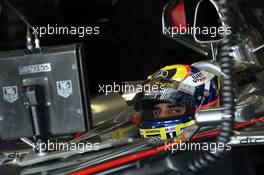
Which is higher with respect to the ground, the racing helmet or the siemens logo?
the siemens logo

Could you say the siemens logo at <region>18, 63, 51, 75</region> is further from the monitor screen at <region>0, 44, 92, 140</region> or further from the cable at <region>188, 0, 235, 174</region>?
the cable at <region>188, 0, 235, 174</region>

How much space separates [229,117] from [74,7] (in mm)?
1006

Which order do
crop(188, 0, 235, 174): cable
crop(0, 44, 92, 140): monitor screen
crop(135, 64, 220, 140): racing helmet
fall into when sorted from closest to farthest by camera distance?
crop(188, 0, 235, 174): cable < crop(0, 44, 92, 140): monitor screen < crop(135, 64, 220, 140): racing helmet

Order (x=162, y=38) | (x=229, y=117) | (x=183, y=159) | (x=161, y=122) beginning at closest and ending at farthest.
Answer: (x=229, y=117) → (x=183, y=159) → (x=161, y=122) → (x=162, y=38)

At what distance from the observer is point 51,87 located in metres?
0.75

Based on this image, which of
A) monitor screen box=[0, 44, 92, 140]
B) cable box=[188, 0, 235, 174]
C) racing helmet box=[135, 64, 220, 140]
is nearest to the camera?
cable box=[188, 0, 235, 174]

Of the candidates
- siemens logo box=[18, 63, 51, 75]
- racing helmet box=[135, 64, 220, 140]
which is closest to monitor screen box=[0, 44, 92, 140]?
siemens logo box=[18, 63, 51, 75]

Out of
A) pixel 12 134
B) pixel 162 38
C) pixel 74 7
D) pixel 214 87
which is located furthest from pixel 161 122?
pixel 74 7

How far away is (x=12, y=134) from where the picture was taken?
0.80 meters

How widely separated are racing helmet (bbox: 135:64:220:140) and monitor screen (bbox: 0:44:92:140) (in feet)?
0.74

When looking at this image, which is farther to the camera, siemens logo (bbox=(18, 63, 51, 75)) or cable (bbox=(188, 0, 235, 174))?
siemens logo (bbox=(18, 63, 51, 75))

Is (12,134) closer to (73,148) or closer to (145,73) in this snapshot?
(73,148)

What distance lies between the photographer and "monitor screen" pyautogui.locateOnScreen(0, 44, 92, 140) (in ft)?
2.45

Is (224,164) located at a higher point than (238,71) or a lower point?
lower
